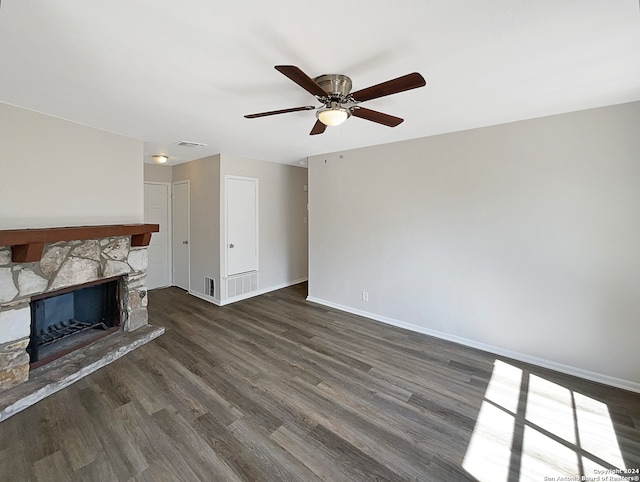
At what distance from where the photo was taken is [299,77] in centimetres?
152

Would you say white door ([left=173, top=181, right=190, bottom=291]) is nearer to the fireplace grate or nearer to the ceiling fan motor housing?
the fireplace grate

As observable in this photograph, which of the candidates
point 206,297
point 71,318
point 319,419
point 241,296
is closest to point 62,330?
point 71,318

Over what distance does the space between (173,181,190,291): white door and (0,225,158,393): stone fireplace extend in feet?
5.77

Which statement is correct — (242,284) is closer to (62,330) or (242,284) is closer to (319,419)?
(62,330)

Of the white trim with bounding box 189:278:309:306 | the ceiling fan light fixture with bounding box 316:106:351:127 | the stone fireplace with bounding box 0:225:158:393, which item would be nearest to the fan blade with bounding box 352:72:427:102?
the ceiling fan light fixture with bounding box 316:106:351:127

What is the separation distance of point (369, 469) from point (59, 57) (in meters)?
3.29

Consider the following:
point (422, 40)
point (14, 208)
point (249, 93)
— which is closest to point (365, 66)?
point (422, 40)

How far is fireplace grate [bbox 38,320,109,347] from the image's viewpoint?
2.75 m

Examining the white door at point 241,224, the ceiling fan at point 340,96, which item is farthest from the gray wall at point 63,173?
the ceiling fan at point 340,96

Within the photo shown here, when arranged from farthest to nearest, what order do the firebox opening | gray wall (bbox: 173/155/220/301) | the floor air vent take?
the floor air vent < gray wall (bbox: 173/155/220/301) < the firebox opening

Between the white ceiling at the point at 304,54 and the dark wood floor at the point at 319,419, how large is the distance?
257cm

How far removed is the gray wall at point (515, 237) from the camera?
249cm

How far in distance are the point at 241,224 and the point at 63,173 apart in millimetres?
2425

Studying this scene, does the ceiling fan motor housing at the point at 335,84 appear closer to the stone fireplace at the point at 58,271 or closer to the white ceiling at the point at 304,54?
the white ceiling at the point at 304,54
